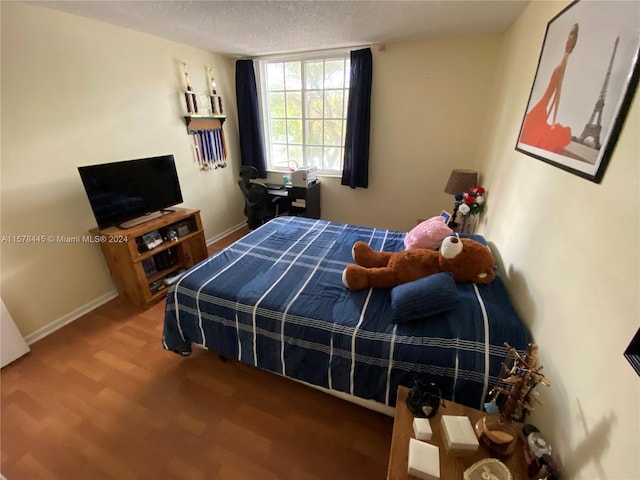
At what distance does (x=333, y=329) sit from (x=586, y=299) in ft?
3.09

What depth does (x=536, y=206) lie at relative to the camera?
134 cm

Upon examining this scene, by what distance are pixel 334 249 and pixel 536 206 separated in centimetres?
123

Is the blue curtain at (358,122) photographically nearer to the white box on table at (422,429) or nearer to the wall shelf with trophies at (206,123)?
the wall shelf with trophies at (206,123)

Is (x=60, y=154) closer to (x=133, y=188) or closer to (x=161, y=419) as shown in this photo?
(x=133, y=188)

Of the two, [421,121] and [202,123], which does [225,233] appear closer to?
[202,123]

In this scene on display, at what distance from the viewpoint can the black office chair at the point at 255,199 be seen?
314 centimetres

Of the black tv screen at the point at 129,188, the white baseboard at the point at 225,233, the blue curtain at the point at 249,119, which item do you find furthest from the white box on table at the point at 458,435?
the blue curtain at the point at 249,119

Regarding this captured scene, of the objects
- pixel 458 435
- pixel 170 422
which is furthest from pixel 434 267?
pixel 170 422

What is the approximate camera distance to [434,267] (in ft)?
5.11

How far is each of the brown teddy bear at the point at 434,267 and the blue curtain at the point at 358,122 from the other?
188cm

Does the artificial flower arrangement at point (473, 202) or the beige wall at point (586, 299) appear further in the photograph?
the artificial flower arrangement at point (473, 202)

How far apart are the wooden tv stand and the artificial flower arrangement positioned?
245cm

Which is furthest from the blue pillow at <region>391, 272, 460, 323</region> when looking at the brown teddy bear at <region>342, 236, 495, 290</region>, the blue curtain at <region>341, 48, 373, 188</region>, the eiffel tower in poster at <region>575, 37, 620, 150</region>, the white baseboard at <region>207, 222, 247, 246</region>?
the white baseboard at <region>207, 222, 247, 246</region>

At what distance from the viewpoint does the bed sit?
120 centimetres
